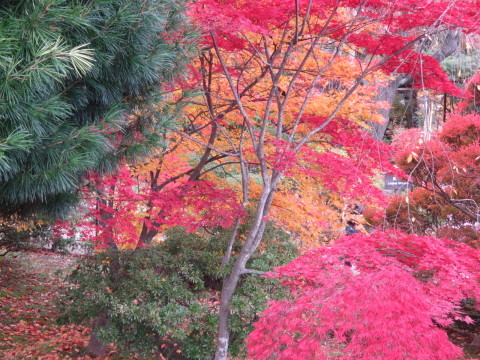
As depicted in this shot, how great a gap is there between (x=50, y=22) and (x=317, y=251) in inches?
96.2

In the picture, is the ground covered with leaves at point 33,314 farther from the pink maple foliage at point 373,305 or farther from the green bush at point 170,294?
the pink maple foliage at point 373,305

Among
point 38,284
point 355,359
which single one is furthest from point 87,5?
point 38,284

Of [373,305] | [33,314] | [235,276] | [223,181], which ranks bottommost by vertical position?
[33,314]

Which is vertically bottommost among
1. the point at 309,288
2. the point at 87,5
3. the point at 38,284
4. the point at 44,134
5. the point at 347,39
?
the point at 38,284

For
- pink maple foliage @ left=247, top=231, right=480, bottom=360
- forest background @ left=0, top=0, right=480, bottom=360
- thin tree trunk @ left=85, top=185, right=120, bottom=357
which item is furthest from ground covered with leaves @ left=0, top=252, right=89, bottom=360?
pink maple foliage @ left=247, top=231, right=480, bottom=360

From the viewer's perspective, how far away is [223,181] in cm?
664

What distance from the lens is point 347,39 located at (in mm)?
5094

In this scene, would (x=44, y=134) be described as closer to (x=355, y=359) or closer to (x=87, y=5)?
(x=87, y=5)

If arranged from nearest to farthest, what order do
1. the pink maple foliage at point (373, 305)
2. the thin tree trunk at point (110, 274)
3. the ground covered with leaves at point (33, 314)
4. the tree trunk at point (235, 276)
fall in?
the pink maple foliage at point (373, 305)
the tree trunk at point (235, 276)
the thin tree trunk at point (110, 274)
the ground covered with leaves at point (33, 314)

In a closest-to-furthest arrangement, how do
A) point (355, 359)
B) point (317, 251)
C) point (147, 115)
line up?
point (355, 359)
point (317, 251)
point (147, 115)

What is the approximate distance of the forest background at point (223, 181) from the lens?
9.05 ft

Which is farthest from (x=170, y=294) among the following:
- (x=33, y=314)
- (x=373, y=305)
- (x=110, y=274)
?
(x=33, y=314)

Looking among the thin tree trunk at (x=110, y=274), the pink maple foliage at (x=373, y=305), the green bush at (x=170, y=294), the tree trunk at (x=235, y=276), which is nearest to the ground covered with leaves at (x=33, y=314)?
the thin tree trunk at (x=110, y=274)

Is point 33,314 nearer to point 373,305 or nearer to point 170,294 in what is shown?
point 170,294
